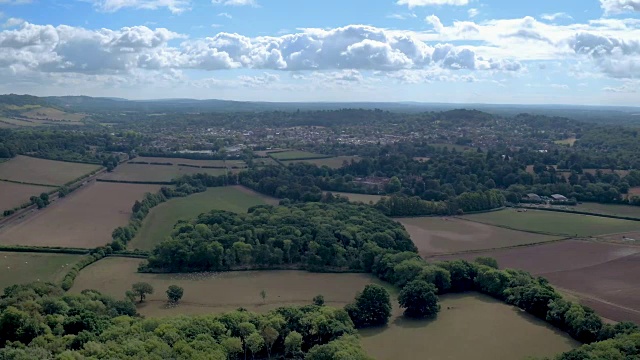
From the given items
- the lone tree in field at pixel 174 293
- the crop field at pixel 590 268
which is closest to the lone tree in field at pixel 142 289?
the lone tree in field at pixel 174 293

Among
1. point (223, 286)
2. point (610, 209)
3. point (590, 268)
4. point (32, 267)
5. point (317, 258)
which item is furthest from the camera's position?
point (610, 209)

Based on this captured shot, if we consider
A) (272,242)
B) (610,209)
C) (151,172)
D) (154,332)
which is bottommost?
(610,209)

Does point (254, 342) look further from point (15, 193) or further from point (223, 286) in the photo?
point (15, 193)

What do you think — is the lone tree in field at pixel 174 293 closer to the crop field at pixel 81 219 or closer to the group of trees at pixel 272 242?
the group of trees at pixel 272 242

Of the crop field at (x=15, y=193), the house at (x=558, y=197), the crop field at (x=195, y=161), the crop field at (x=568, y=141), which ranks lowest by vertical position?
the house at (x=558, y=197)

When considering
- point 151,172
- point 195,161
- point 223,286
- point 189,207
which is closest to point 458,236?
point 223,286

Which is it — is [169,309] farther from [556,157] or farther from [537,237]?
[556,157]

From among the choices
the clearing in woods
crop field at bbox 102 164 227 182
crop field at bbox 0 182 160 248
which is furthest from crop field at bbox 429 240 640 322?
crop field at bbox 102 164 227 182
